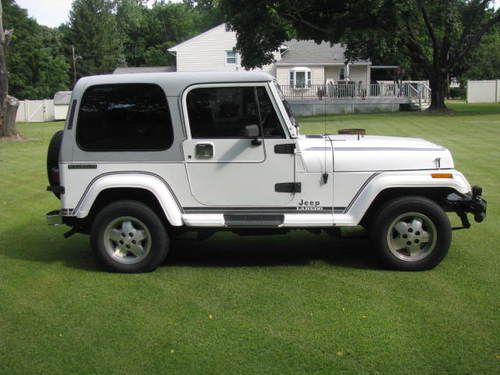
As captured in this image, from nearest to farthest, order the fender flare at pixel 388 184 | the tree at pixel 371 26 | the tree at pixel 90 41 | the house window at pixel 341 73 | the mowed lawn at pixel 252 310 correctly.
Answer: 1. the mowed lawn at pixel 252 310
2. the fender flare at pixel 388 184
3. the tree at pixel 371 26
4. the house window at pixel 341 73
5. the tree at pixel 90 41

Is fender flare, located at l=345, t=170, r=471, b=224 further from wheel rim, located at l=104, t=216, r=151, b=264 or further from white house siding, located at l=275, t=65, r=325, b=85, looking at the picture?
white house siding, located at l=275, t=65, r=325, b=85

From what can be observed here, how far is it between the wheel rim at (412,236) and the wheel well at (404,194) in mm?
242

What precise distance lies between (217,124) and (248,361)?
2571mm

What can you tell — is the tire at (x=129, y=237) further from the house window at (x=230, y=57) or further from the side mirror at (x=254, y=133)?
the house window at (x=230, y=57)

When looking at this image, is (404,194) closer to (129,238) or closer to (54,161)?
(129,238)

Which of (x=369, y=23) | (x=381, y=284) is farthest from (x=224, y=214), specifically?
(x=369, y=23)

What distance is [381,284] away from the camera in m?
5.75

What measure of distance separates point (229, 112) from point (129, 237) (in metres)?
1.62

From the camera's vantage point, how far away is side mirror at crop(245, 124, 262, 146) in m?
5.82

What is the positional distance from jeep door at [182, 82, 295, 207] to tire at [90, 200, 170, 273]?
0.56m

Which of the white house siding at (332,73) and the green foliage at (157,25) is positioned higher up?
the green foliage at (157,25)

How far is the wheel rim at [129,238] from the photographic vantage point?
6199mm

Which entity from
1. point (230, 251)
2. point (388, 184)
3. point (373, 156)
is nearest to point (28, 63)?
point (230, 251)

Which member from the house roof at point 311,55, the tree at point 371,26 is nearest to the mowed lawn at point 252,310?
the tree at point 371,26
